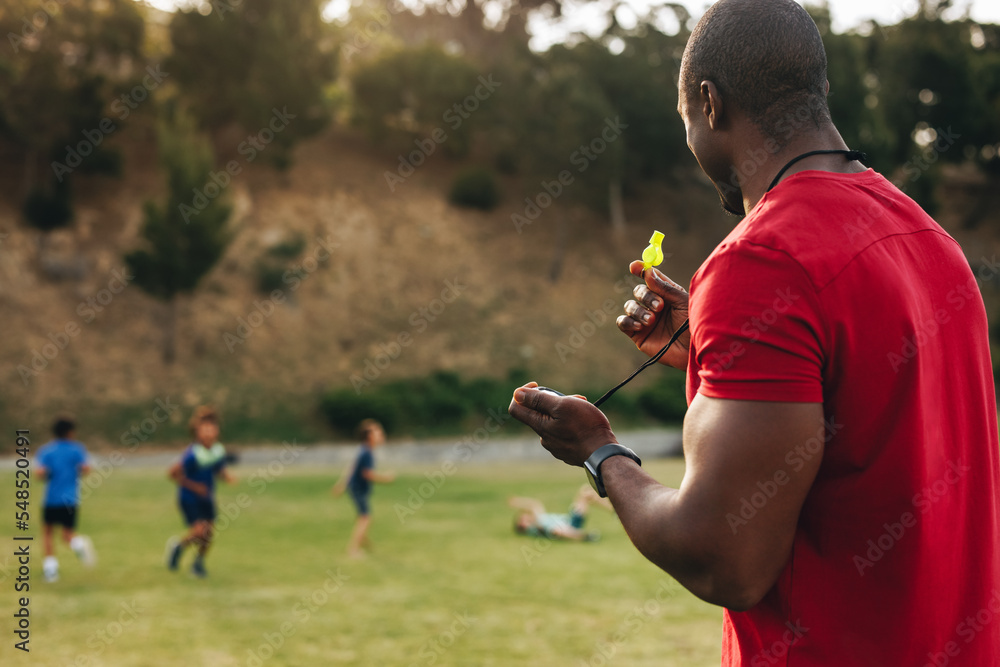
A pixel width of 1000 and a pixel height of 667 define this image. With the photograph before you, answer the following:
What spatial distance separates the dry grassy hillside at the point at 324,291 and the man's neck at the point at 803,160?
27.7 m

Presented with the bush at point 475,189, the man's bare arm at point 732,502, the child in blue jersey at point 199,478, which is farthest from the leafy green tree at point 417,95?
the man's bare arm at point 732,502

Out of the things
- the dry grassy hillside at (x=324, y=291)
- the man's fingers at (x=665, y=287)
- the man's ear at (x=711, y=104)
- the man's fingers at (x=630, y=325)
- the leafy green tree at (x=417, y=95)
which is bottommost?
the dry grassy hillside at (x=324, y=291)

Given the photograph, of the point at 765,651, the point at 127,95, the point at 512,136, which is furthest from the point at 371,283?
the point at 765,651

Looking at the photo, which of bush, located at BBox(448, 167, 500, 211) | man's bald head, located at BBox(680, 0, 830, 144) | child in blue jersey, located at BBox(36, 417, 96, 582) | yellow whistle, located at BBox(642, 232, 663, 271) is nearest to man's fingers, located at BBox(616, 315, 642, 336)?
yellow whistle, located at BBox(642, 232, 663, 271)

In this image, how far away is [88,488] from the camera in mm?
17953

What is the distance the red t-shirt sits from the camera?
1336mm

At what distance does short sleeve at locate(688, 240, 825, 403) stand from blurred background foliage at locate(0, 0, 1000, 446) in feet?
86.7

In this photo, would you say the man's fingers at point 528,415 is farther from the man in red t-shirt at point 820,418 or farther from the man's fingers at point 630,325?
the man's fingers at point 630,325

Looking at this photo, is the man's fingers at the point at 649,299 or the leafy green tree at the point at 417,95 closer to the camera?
the man's fingers at the point at 649,299

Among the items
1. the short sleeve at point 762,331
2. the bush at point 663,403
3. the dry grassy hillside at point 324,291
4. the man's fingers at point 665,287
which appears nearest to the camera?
the short sleeve at point 762,331

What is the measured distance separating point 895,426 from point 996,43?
171ft

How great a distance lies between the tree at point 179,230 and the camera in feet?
89.0

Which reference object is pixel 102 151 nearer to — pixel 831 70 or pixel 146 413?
pixel 146 413

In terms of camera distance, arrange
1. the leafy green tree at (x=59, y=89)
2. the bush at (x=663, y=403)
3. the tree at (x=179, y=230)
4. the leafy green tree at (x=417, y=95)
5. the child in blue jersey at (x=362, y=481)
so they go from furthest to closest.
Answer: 1. the leafy green tree at (x=417, y=95)
2. the leafy green tree at (x=59, y=89)
3. the bush at (x=663, y=403)
4. the tree at (x=179, y=230)
5. the child in blue jersey at (x=362, y=481)
